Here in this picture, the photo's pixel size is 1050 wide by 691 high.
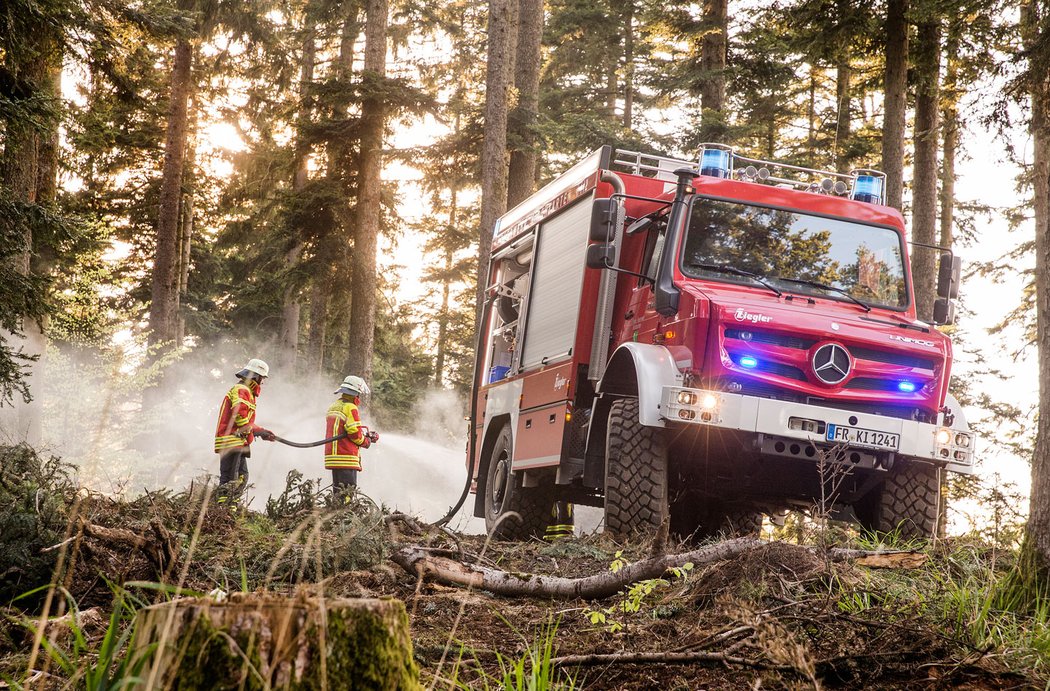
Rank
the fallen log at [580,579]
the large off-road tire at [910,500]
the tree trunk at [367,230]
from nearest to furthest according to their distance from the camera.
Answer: the fallen log at [580,579] → the large off-road tire at [910,500] → the tree trunk at [367,230]

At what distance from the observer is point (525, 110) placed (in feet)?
64.4

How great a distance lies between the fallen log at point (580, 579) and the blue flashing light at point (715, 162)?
421 centimetres

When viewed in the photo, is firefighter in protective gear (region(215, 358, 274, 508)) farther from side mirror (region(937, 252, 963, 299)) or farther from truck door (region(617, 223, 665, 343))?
side mirror (region(937, 252, 963, 299))

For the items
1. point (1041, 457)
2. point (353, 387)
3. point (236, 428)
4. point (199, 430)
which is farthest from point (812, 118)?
point (1041, 457)

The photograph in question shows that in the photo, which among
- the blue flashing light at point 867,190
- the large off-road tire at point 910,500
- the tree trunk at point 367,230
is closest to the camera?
the large off-road tire at point 910,500

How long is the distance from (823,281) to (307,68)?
24.3m

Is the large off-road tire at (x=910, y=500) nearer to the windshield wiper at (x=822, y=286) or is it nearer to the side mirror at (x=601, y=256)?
the windshield wiper at (x=822, y=286)

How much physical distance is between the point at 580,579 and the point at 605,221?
11.8 ft

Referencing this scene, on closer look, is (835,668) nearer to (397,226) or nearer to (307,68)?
(397,226)

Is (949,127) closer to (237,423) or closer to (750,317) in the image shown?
(750,317)

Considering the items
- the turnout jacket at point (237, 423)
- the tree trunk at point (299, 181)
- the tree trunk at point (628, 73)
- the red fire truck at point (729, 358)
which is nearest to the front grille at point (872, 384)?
the red fire truck at point (729, 358)

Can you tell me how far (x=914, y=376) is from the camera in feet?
25.5

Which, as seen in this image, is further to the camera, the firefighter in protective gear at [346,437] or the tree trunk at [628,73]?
the tree trunk at [628,73]

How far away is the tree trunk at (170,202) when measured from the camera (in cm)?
2175
